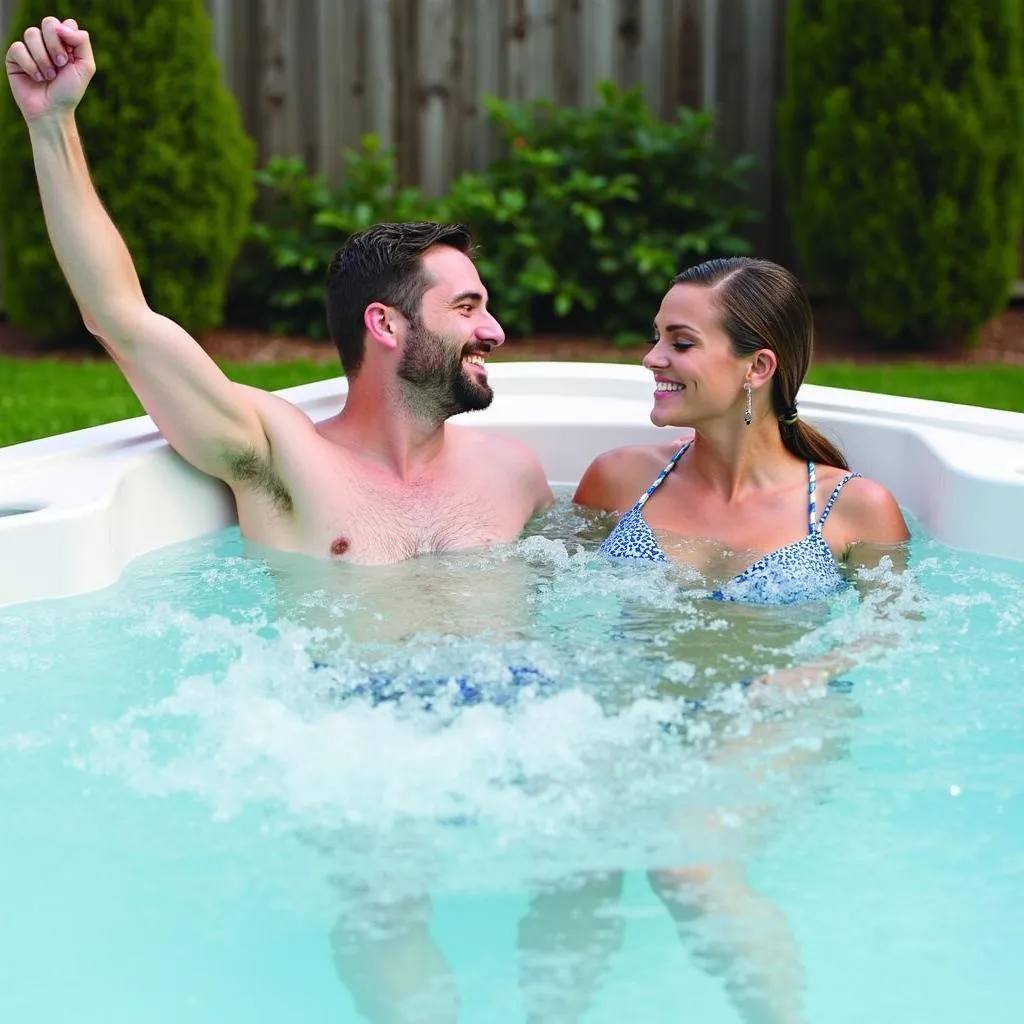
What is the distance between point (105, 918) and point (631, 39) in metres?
5.87

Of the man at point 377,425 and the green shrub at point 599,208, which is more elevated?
the man at point 377,425

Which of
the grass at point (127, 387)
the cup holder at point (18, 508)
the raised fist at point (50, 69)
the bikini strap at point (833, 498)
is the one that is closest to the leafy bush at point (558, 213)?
the grass at point (127, 387)

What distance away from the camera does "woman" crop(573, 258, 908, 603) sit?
2.82 meters

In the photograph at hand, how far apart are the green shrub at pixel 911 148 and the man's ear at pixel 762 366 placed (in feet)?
12.3

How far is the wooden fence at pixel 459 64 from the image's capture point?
6.99 metres

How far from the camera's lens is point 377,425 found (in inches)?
121

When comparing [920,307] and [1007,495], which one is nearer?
[1007,495]

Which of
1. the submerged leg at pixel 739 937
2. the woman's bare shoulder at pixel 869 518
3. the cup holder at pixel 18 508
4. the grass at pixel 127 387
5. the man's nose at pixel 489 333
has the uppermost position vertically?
the man's nose at pixel 489 333

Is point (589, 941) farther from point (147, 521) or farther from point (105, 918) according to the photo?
point (147, 521)

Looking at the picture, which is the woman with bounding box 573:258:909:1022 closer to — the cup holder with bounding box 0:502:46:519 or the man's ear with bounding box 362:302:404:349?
the man's ear with bounding box 362:302:404:349

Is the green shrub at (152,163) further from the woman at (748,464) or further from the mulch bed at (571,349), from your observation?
the woman at (748,464)

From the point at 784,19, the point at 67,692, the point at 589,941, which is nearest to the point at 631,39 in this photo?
the point at 784,19

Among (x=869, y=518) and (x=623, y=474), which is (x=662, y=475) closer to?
(x=623, y=474)

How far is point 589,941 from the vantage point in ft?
5.89
